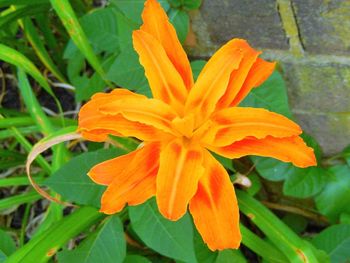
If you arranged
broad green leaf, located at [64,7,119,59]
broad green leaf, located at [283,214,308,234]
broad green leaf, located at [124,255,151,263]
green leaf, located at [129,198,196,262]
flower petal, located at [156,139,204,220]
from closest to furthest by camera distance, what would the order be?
1. flower petal, located at [156,139,204,220]
2. green leaf, located at [129,198,196,262]
3. broad green leaf, located at [124,255,151,263]
4. broad green leaf, located at [64,7,119,59]
5. broad green leaf, located at [283,214,308,234]

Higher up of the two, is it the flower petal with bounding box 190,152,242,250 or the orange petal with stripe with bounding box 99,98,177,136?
the orange petal with stripe with bounding box 99,98,177,136

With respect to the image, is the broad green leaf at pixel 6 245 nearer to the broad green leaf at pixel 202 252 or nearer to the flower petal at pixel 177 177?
the broad green leaf at pixel 202 252

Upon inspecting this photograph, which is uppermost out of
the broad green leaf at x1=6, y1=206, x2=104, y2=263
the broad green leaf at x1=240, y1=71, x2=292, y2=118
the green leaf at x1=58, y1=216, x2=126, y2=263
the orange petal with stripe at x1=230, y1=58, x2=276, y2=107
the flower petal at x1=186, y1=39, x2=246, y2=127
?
the flower petal at x1=186, y1=39, x2=246, y2=127

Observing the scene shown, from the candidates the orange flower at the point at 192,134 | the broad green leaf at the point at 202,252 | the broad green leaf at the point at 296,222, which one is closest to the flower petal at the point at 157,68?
the orange flower at the point at 192,134

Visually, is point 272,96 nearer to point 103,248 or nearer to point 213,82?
point 213,82

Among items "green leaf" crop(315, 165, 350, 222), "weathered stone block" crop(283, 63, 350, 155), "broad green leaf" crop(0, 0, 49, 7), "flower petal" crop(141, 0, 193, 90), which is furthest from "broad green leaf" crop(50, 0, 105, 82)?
"green leaf" crop(315, 165, 350, 222)

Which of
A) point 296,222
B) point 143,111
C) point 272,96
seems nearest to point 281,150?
point 143,111

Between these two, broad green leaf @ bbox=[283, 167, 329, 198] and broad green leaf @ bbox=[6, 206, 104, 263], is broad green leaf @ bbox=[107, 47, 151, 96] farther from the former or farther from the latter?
broad green leaf @ bbox=[283, 167, 329, 198]
